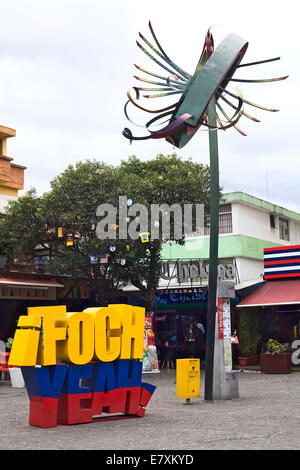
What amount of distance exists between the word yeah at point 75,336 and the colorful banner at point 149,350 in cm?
1022

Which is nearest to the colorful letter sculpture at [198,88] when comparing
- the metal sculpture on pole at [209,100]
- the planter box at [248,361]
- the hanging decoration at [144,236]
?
the metal sculpture on pole at [209,100]

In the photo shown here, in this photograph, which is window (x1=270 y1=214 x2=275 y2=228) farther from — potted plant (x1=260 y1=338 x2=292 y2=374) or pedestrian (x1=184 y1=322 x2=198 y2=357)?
potted plant (x1=260 y1=338 x2=292 y2=374)

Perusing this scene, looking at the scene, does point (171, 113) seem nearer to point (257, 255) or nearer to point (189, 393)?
point (189, 393)

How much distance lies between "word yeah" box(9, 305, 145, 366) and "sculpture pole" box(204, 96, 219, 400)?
2.61 metres

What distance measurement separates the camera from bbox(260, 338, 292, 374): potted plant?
2238 centimetres

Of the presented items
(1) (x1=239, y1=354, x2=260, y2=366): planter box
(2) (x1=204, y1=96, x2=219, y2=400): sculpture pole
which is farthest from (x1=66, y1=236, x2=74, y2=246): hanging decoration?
(2) (x1=204, y1=96, x2=219, y2=400): sculpture pole

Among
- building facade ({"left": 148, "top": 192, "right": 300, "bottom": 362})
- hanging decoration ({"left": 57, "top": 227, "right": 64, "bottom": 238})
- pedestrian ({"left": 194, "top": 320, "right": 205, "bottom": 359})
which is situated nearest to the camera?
hanging decoration ({"left": 57, "top": 227, "right": 64, "bottom": 238})

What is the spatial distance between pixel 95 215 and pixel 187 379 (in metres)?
9.64

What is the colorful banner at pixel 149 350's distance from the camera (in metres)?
22.6

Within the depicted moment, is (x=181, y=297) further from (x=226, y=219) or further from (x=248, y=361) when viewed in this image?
(x=226, y=219)

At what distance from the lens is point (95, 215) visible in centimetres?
2244

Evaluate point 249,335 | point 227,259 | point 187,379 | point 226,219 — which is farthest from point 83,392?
point 226,219

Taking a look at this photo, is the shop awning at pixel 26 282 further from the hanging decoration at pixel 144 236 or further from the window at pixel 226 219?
the window at pixel 226 219

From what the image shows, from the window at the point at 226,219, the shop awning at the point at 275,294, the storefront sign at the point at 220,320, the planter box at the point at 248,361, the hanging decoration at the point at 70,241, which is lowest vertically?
the planter box at the point at 248,361
